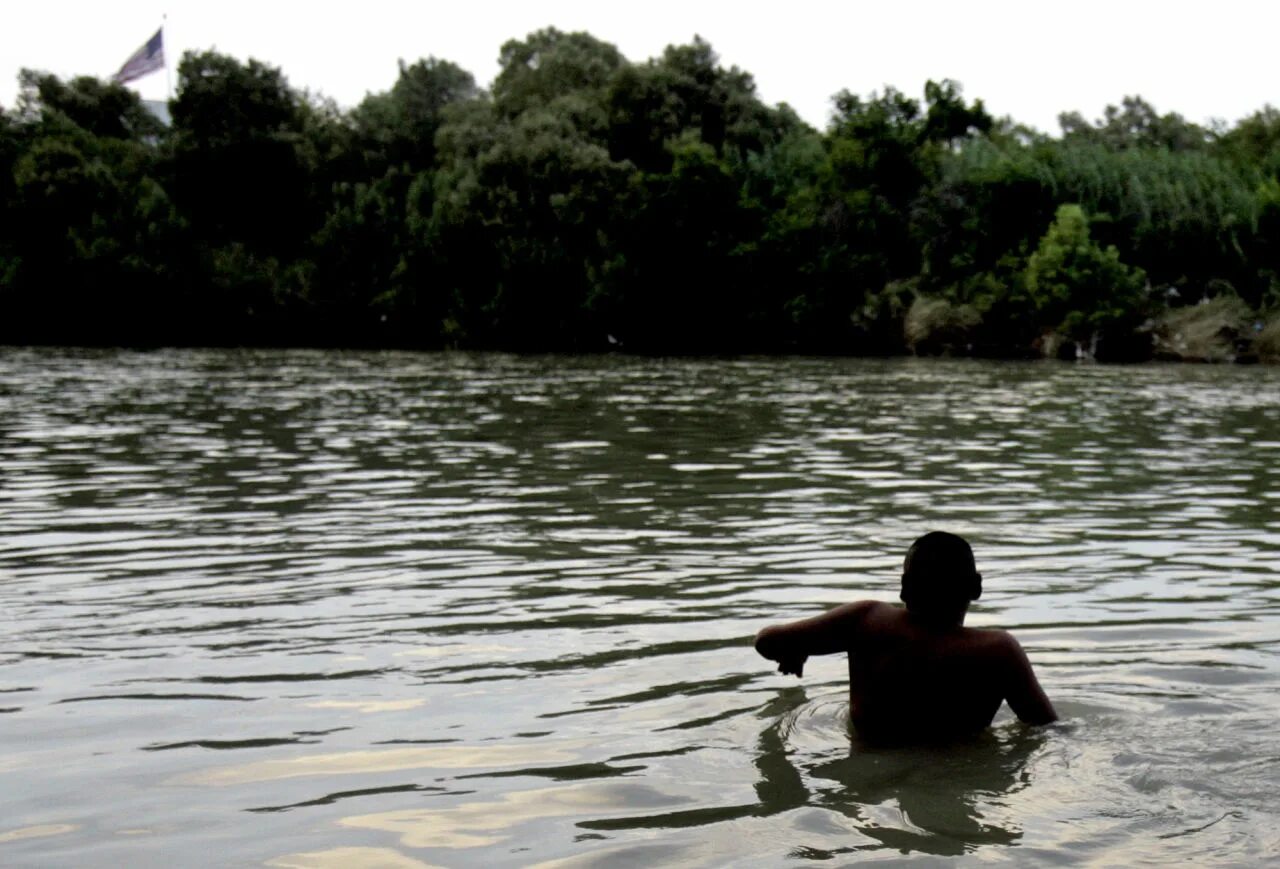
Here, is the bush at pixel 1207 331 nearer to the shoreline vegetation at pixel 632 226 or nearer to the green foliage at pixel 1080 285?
the shoreline vegetation at pixel 632 226

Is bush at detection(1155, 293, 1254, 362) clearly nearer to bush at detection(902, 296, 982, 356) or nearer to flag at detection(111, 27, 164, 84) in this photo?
bush at detection(902, 296, 982, 356)

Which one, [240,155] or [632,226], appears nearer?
[632,226]

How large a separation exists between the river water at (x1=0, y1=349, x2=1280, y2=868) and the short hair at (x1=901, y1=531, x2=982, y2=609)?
2.08ft

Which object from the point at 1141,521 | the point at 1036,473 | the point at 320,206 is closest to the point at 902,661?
the point at 1141,521

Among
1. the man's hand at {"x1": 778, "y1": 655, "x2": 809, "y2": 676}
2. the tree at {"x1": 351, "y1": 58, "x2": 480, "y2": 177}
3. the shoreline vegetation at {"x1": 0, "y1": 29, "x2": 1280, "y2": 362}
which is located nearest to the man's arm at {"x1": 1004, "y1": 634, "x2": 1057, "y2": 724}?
the man's hand at {"x1": 778, "y1": 655, "x2": 809, "y2": 676}

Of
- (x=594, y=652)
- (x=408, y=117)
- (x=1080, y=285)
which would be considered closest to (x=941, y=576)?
(x=594, y=652)

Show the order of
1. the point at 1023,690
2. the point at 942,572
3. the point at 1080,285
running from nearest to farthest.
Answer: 1. the point at 942,572
2. the point at 1023,690
3. the point at 1080,285

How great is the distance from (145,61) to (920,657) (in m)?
65.7

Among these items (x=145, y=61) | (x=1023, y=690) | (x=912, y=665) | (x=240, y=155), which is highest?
(x=145, y=61)

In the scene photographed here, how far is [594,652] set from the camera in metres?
7.38

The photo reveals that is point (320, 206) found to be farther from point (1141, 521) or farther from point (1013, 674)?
point (1013, 674)

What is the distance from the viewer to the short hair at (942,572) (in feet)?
17.1

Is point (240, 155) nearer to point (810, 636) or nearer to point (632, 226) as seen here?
point (632, 226)

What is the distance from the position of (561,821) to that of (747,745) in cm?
110
